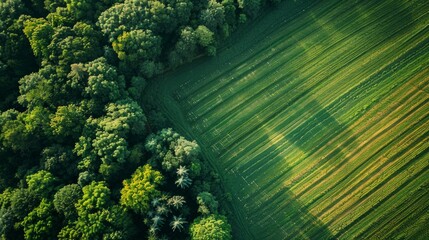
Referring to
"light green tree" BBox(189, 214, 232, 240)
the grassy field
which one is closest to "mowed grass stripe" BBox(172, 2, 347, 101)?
the grassy field

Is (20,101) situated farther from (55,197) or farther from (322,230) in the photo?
(322,230)

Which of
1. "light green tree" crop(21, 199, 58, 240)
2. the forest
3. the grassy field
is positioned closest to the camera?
"light green tree" crop(21, 199, 58, 240)

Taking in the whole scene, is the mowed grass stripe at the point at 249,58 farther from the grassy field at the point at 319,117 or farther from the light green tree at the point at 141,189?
the light green tree at the point at 141,189

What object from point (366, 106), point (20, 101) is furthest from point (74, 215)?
point (366, 106)

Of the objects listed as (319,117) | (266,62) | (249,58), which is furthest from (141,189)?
(319,117)

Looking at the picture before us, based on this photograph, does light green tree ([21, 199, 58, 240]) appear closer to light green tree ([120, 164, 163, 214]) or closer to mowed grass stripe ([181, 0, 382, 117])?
light green tree ([120, 164, 163, 214])

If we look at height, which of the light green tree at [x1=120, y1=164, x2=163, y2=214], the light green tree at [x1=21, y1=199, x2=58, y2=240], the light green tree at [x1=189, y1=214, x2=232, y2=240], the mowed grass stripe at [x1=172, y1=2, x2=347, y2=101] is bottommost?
the light green tree at [x1=189, y1=214, x2=232, y2=240]
